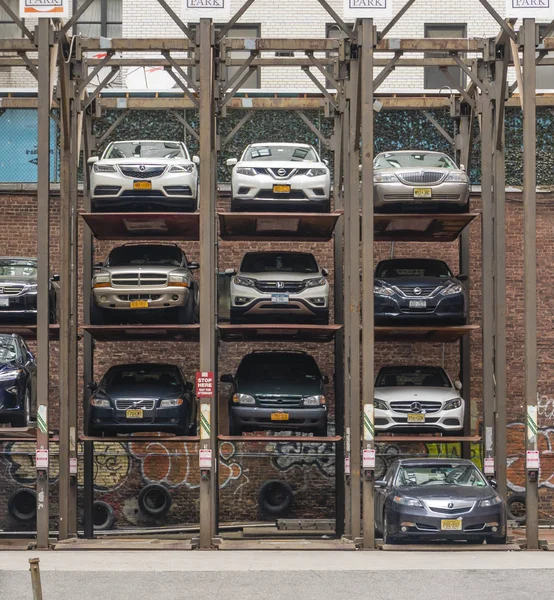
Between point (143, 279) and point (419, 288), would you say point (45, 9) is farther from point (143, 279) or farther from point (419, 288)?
point (419, 288)

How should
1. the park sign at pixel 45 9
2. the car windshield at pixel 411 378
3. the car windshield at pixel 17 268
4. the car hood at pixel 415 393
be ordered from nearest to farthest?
the park sign at pixel 45 9 < the car hood at pixel 415 393 < the car windshield at pixel 17 268 < the car windshield at pixel 411 378

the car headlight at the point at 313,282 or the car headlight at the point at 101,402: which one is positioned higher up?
the car headlight at the point at 313,282

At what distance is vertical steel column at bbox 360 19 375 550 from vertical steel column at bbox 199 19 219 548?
2.51 metres

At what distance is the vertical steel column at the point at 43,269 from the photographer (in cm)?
1898

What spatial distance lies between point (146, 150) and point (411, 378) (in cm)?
676

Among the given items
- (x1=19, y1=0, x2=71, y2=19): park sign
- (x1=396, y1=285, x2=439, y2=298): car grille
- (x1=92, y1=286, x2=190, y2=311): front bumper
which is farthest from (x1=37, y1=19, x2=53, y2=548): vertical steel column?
(x1=396, y1=285, x2=439, y2=298): car grille

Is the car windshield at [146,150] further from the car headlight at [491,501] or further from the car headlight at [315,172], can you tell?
the car headlight at [491,501]

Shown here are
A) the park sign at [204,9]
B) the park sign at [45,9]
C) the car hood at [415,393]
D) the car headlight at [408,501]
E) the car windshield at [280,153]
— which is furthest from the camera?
the car windshield at [280,153]

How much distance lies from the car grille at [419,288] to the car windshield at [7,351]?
7.02 meters

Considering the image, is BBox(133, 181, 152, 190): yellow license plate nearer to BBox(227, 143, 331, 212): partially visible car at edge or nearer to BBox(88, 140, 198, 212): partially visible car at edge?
BBox(88, 140, 198, 212): partially visible car at edge

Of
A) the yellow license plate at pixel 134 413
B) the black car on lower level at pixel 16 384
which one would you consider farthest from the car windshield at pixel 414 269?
the black car on lower level at pixel 16 384

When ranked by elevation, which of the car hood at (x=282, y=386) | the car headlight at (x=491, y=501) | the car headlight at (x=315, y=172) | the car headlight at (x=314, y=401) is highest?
the car headlight at (x=315, y=172)

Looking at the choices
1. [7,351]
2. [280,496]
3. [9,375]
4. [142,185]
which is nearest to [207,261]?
[142,185]

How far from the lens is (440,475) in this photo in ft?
63.1
